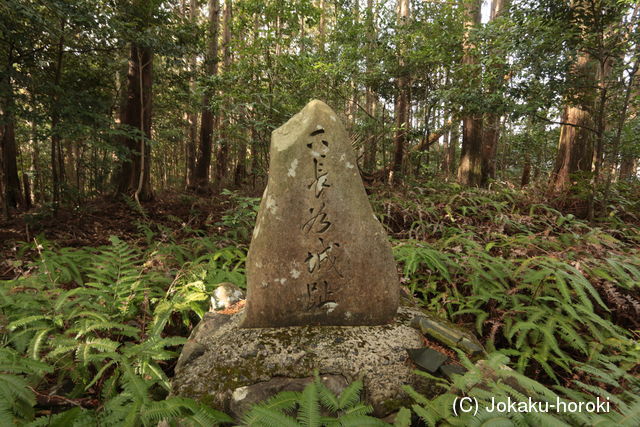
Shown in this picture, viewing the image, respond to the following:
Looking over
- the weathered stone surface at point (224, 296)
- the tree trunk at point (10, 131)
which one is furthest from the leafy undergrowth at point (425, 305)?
the tree trunk at point (10, 131)

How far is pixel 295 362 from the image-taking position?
2203 millimetres

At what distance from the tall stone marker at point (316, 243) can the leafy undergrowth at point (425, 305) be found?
789mm

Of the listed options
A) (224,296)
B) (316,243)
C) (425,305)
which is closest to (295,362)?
(316,243)

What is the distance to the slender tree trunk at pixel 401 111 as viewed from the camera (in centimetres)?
828

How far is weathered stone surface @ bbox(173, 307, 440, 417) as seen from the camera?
204 centimetres

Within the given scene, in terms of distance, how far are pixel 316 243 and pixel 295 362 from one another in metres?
0.94

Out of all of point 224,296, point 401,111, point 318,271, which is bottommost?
point 224,296

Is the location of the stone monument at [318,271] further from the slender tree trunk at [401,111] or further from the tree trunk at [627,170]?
the tree trunk at [627,170]

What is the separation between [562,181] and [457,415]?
749cm

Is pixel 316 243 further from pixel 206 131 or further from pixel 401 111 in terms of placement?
pixel 206 131

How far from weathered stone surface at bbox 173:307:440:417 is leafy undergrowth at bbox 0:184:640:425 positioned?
0.62 feet

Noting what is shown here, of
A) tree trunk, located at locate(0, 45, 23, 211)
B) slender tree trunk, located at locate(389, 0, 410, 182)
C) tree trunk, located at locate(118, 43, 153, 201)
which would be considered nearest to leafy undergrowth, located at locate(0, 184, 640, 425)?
tree trunk, located at locate(0, 45, 23, 211)

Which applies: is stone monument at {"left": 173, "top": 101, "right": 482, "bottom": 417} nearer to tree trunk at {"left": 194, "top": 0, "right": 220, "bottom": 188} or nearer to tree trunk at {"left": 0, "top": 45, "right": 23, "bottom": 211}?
tree trunk at {"left": 0, "top": 45, "right": 23, "bottom": 211}

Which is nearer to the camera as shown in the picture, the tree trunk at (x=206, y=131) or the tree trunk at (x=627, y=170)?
the tree trunk at (x=627, y=170)
